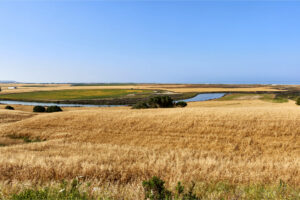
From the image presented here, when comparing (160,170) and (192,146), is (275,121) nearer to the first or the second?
(192,146)

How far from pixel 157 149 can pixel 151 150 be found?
2.19 metres

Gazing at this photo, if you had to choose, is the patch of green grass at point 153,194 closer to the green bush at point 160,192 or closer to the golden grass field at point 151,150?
the green bush at point 160,192

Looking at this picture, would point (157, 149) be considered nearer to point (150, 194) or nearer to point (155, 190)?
point (155, 190)

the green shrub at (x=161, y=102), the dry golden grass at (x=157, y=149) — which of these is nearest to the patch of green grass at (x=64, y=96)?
the green shrub at (x=161, y=102)

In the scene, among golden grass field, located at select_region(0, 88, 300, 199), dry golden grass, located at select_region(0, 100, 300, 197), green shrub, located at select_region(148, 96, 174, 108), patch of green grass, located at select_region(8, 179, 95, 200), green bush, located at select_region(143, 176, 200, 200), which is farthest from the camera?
green shrub, located at select_region(148, 96, 174, 108)

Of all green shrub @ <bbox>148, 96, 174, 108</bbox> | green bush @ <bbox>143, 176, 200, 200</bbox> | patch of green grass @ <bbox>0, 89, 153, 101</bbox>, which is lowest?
patch of green grass @ <bbox>0, 89, 153, 101</bbox>

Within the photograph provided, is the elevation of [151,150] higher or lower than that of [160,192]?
lower

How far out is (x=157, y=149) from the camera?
532 inches

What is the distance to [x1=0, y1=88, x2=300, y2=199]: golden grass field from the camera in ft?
19.1

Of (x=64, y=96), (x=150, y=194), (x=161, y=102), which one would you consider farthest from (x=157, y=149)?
(x=64, y=96)

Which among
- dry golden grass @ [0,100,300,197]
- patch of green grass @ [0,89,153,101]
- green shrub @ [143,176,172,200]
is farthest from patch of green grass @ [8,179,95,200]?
patch of green grass @ [0,89,153,101]

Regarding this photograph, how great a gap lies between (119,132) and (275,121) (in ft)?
51.4

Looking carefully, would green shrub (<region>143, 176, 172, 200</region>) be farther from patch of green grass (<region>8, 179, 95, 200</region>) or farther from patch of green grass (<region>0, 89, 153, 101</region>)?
patch of green grass (<region>0, 89, 153, 101</region>)

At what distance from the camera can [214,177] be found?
5730 millimetres
